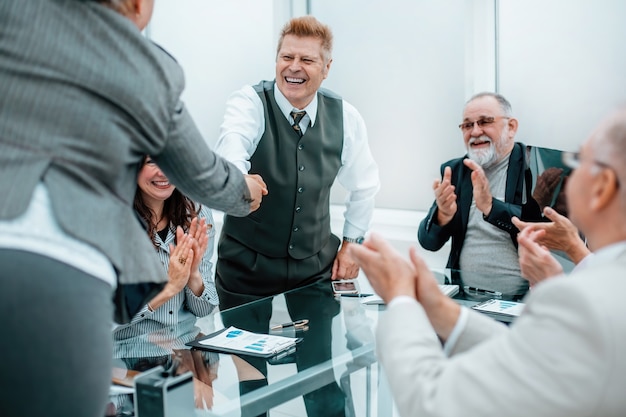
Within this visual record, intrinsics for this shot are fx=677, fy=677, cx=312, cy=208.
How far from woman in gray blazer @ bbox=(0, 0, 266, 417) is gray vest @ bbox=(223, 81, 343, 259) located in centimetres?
202

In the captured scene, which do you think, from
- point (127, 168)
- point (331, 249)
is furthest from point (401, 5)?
point (127, 168)

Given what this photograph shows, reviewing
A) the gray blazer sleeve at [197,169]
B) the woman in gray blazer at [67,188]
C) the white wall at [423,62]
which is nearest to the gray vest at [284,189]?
the white wall at [423,62]

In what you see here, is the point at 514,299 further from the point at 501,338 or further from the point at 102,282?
the point at 102,282

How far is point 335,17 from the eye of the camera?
4535mm

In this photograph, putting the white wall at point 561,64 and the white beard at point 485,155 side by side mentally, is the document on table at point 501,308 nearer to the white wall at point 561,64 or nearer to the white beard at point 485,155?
the white beard at point 485,155

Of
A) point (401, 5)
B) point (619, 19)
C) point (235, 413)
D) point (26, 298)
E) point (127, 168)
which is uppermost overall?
point (401, 5)

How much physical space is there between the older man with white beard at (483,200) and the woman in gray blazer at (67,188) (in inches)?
80.7

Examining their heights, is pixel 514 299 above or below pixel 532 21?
below

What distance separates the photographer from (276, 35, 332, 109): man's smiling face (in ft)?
10.2

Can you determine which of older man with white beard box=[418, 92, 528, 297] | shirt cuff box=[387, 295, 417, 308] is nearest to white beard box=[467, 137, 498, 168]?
older man with white beard box=[418, 92, 528, 297]

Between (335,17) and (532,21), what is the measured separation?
4.71 ft

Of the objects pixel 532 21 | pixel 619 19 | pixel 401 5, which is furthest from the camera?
pixel 401 5

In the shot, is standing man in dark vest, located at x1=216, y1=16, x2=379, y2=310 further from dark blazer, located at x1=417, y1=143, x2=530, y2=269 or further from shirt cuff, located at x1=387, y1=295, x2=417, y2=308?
shirt cuff, located at x1=387, y1=295, x2=417, y2=308

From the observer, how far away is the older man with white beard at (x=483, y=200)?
116 inches
